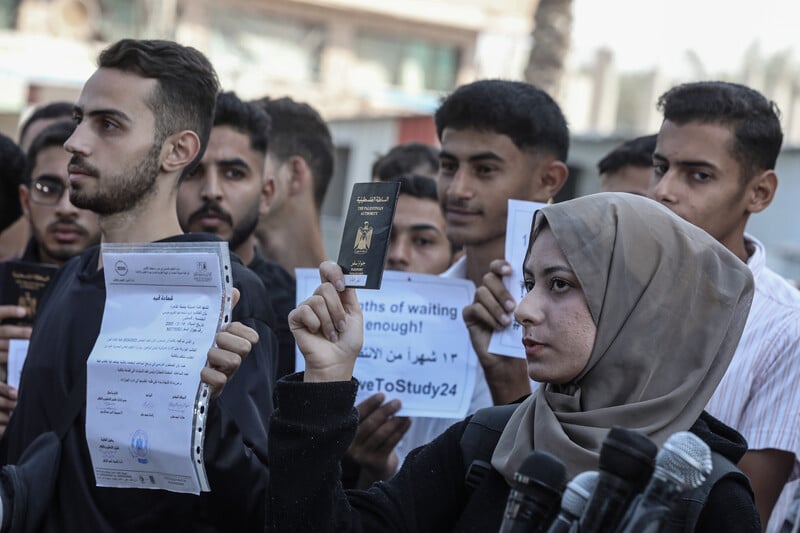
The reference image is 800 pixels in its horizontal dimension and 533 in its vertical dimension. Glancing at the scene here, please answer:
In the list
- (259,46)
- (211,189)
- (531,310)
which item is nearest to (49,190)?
(211,189)

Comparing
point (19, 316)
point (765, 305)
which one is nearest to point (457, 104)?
point (765, 305)

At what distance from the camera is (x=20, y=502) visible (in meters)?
3.36

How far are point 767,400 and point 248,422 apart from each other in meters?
1.69

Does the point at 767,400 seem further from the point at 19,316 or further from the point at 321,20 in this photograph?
the point at 321,20

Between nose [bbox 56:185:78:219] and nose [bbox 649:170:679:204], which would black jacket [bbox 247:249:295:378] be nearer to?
nose [bbox 56:185:78:219]

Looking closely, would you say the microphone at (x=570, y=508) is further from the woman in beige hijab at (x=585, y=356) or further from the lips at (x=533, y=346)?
the lips at (x=533, y=346)

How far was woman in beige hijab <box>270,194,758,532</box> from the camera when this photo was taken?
2676 mm

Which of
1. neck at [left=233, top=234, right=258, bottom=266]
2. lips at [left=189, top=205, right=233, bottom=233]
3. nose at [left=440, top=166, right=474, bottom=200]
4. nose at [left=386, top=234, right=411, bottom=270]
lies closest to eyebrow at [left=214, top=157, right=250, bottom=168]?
lips at [left=189, top=205, right=233, bottom=233]

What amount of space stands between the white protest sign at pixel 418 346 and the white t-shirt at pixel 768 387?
1024mm

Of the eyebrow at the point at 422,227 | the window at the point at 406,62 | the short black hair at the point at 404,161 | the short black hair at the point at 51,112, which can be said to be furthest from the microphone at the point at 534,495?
the window at the point at 406,62

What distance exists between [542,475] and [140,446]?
1.50 meters

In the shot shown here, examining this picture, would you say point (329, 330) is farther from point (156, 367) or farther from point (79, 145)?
point (79, 145)

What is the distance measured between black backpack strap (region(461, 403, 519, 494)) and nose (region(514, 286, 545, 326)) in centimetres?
31

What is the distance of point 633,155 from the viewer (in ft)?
19.4
